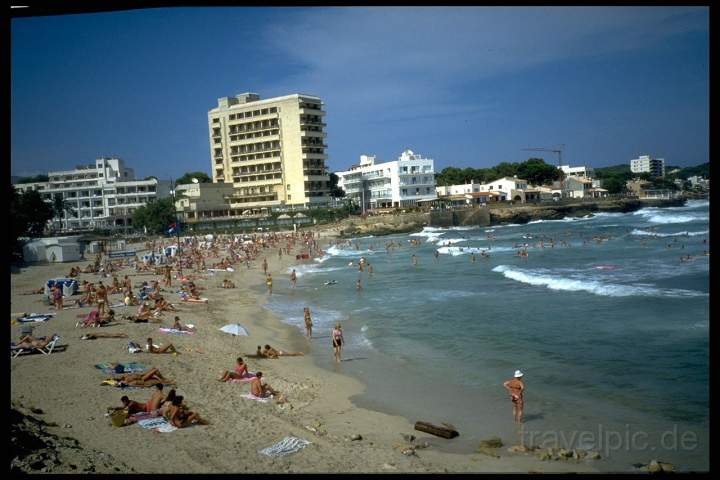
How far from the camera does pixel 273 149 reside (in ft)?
219

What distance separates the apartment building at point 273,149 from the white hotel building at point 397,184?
20.8 ft

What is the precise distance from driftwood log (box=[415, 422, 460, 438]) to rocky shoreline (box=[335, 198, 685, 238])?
4908 cm

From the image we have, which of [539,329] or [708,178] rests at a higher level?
[708,178]

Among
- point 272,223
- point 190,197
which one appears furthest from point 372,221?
point 190,197

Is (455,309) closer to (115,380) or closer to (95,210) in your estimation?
(115,380)

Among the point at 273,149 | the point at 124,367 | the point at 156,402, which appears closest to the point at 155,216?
the point at 273,149

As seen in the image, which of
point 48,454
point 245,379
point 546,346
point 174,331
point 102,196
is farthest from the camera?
point 102,196

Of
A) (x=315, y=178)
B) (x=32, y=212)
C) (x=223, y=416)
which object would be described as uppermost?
(x=315, y=178)

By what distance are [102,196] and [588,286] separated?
5384cm

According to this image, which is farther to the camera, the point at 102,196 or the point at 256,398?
the point at 102,196

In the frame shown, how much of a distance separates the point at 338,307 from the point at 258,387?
1014 centimetres

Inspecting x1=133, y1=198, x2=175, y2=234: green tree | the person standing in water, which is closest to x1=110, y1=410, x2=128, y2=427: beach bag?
the person standing in water

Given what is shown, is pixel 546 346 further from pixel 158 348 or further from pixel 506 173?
pixel 506 173

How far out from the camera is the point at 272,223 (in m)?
60.1
